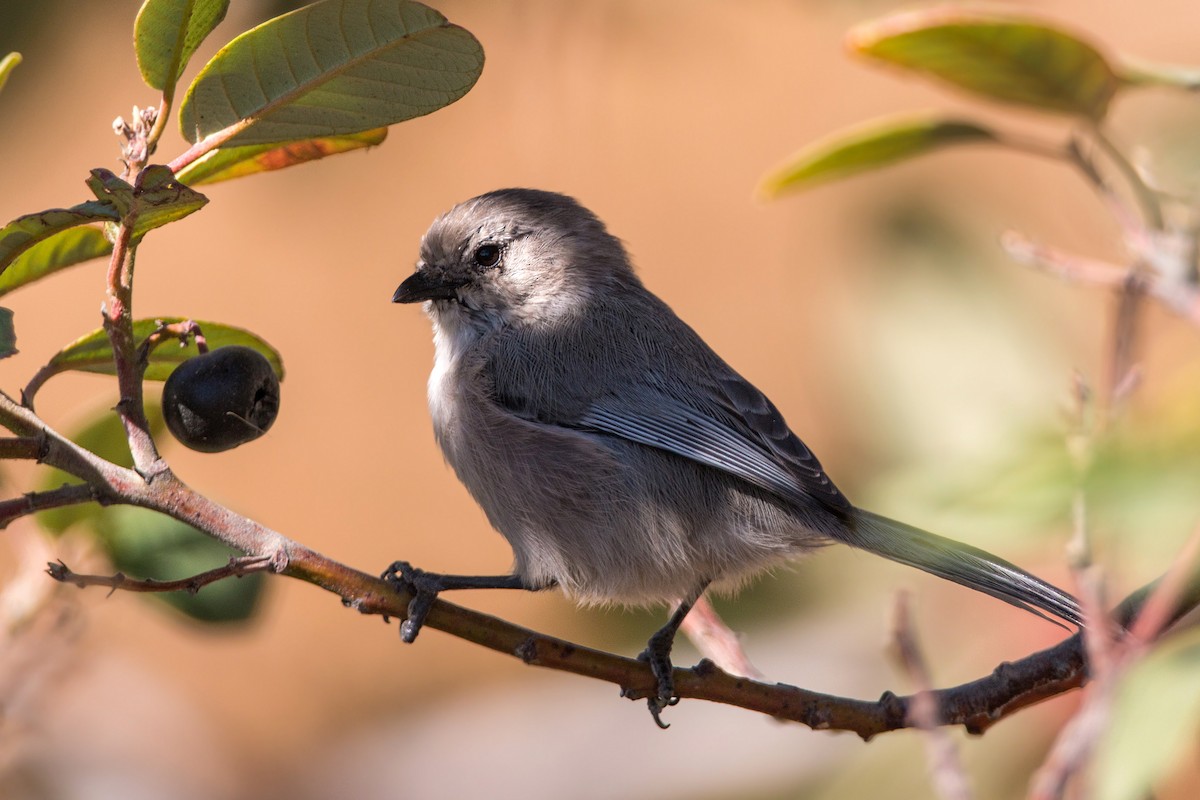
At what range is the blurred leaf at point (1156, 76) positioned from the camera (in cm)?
160

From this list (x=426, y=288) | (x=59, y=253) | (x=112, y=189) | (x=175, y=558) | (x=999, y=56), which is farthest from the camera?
(x=426, y=288)

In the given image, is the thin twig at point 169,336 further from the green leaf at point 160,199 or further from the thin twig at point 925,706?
the thin twig at point 925,706

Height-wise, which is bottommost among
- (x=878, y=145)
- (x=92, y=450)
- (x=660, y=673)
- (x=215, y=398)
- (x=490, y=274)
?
(x=660, y=673)

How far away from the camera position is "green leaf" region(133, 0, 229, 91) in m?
1.49

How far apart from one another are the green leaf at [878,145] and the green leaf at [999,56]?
141 millimetres

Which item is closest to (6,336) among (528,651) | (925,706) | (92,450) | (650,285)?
(92,450)

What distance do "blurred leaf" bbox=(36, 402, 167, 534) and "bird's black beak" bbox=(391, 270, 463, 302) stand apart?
0.89m

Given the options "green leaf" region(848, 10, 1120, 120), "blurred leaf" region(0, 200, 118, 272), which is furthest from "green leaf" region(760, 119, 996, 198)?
"blurred leaf" region(0, 200, 118, 272)

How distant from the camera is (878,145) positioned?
6.10 feet

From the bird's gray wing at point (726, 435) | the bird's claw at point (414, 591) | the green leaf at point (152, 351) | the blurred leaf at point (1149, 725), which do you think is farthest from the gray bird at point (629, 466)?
the blurred leaf at point (1149, 725)

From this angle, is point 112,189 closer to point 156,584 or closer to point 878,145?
point 156,584

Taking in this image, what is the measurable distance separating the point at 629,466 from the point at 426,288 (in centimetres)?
74

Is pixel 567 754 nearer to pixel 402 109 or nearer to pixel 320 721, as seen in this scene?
pixel 320 721

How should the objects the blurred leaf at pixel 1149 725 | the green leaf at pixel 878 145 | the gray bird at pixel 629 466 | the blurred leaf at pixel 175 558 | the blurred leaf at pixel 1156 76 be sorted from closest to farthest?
1. the blurred leaf at pixel 1149 725
2. the blurred leaf at pixel 1156 76
3. the green leaf at pixel 878 145
4. the blurred leaf at pixel 175 558
5. the gray bird at pixel 629 466
